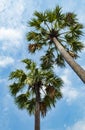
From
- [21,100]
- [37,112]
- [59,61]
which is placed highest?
[59,61]

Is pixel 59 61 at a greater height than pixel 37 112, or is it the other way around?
pixel 59 61

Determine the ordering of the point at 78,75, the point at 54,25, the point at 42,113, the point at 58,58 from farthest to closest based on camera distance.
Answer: the point at 58,58 → the point at 54,25 → the point at 42,113 → the point at 78,75

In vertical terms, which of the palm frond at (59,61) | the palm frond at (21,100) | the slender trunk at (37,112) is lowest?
the slender trunk at (37,112)

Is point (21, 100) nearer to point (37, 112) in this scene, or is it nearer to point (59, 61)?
point (37, 112)

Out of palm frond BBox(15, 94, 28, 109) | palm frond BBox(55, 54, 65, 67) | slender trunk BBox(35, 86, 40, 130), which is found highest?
palm frond BBox(55, 54, 65, 67)

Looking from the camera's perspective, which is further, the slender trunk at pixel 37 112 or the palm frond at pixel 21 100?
the palm frond at pixel 21 100

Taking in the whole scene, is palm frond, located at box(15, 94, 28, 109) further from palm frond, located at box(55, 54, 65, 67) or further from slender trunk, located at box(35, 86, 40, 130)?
palm frond, located at box(55, 54, 65, 67)

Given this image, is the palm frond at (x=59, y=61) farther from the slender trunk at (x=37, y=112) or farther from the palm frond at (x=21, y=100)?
the palm frond at (x=21, y=100)

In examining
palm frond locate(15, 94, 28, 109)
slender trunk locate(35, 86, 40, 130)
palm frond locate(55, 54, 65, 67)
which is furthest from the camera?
palm frond locate(55, 54, 65, 67)

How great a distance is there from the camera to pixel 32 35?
23.3 meters

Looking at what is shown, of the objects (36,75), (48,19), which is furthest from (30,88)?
(48,19)

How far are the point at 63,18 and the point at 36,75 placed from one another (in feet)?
14.0

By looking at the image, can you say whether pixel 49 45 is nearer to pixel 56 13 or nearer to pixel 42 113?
pixel 56 13

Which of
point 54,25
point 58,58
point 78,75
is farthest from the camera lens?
point 58,58
